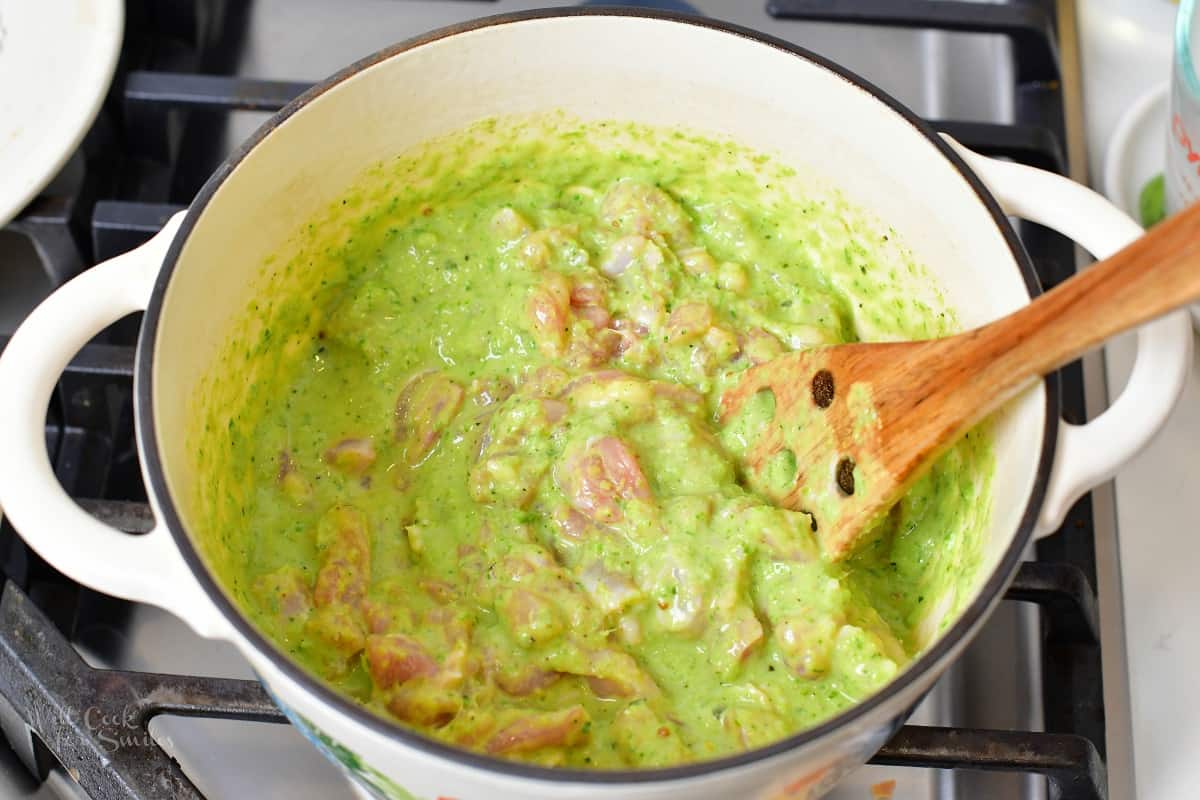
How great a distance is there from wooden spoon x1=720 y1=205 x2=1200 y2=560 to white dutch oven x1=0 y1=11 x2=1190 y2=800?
0.05 meters

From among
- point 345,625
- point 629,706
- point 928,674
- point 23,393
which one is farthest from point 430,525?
point 928,674

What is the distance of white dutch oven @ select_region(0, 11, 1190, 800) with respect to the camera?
75 centimetres

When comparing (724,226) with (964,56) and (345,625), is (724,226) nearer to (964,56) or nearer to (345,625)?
(964,56)

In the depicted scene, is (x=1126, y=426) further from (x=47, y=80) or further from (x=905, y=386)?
(x=47, y=80)

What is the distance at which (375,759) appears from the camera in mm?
765

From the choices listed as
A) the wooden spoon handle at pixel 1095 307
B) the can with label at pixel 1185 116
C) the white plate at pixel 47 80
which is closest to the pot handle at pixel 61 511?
the white plate at pixel 47 80

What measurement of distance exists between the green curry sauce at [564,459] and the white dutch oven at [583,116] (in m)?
0.05

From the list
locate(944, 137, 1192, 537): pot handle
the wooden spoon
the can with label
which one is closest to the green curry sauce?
the wooden spoon

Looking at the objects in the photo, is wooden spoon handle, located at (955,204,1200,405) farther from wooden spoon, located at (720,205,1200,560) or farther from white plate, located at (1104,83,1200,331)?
white plate, located at (1104,83,1200,331)

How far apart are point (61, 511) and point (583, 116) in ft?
1.97

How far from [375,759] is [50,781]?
0.43m

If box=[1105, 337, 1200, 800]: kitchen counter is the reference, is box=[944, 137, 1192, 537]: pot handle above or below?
above

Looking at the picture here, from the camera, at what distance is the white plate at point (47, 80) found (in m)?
1.22

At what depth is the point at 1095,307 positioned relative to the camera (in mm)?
787
